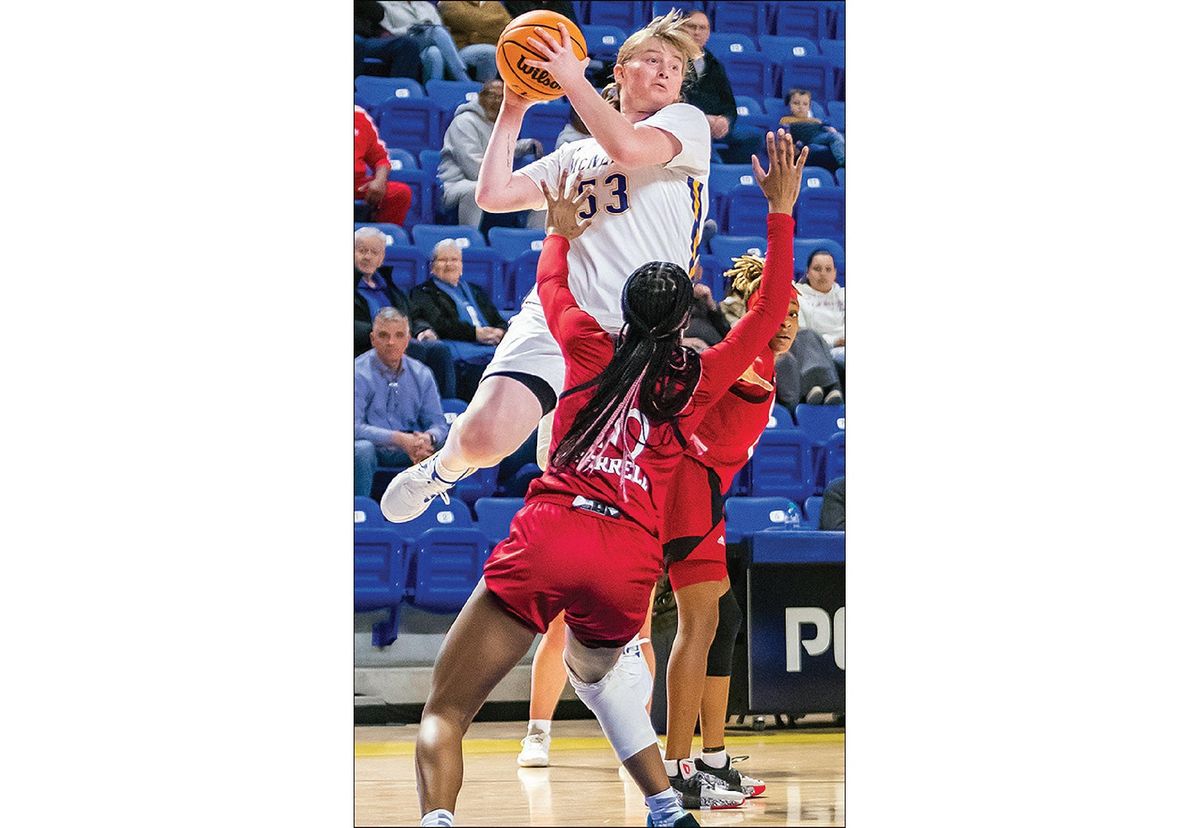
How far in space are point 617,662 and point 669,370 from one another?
76 cm

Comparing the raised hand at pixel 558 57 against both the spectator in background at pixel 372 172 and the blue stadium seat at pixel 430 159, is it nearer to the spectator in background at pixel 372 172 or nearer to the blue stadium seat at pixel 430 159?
the blue stadium seat at pixel 430 159

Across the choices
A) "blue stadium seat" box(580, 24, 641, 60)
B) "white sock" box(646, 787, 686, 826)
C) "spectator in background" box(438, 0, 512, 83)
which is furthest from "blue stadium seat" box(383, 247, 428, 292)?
"white sock" box(646, 787, 686, 826)

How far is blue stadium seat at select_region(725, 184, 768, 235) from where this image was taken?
3.45m

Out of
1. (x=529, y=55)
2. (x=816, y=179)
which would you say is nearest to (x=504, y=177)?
(x=529, y=55)

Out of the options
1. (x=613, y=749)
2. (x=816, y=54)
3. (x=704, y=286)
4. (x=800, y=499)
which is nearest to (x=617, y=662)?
(x=613, y=749)

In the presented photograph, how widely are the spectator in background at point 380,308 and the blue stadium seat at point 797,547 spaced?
3.06ft

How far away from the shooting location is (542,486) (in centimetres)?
324

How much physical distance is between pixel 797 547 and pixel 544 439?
2.53ft

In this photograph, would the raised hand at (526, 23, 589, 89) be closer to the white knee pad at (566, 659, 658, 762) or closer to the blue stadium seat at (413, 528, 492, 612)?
the blue stadium seat at (413, 528, 492, 612)

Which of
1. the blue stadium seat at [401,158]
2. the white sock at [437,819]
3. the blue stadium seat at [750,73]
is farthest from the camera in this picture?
the blue stadium seat at [750,73]

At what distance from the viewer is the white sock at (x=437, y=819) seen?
121 inches

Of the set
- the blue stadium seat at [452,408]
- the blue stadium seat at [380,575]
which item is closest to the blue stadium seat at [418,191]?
the blue stadium seat at [452,408]

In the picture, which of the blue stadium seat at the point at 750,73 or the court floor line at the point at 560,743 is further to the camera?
the blue stadium seat at the point at 750,73

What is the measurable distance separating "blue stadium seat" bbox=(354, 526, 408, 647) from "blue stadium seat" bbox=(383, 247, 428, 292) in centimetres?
66
